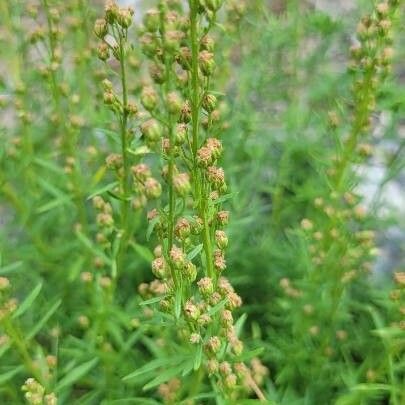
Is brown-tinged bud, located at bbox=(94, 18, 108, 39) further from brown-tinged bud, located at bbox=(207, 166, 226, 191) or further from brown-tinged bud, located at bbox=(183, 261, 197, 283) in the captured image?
brown-tinged bud, located at bbox=(183, 261, 197, 283)

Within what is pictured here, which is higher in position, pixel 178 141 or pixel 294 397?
pixel 178 141

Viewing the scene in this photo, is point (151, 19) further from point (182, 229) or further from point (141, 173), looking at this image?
point (182, 229)

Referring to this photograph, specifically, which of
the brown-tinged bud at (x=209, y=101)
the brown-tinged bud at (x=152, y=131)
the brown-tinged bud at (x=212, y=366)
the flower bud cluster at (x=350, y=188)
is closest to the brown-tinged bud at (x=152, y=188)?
the brown-tinged bud at (x=152, y=131)

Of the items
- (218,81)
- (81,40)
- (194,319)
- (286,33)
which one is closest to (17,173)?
(81,40)

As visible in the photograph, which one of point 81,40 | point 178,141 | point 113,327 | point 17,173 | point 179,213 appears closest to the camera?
point 178,141

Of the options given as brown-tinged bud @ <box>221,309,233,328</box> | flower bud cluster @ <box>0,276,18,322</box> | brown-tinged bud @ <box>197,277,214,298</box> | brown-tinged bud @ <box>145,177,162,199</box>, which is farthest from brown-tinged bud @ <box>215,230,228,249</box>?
flower bud cluster @ <box>0,276,18,322</box>

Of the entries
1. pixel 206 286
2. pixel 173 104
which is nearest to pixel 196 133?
pixel 173 104

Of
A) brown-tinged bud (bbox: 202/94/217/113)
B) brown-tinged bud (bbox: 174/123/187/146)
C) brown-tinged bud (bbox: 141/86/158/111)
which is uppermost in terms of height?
brown-tinged bud (bbox: 141/86/158/111)

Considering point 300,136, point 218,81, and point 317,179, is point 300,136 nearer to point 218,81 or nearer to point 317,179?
point 317,179

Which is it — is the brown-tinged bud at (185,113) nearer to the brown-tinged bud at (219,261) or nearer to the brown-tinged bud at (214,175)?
the brown-tinged bud at (214,175)
